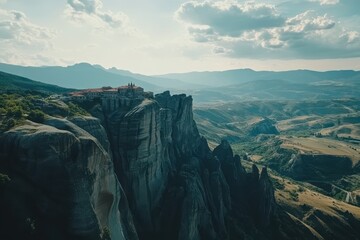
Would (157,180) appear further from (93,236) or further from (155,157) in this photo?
(93,236)

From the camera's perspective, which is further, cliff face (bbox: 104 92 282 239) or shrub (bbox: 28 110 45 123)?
cliff face (bbox: 104 92 282 239)

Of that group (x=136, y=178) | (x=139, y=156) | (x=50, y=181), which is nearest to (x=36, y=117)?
(x=50, y=181)

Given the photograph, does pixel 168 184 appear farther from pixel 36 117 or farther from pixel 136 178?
pixel 36 117

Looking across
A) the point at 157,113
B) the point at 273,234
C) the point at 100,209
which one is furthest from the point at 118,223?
the point at 273,234

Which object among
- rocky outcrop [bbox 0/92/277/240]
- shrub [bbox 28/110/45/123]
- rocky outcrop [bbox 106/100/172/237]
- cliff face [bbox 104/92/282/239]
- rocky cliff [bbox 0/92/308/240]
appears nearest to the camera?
rocky cliff [bbox 0/92/308/240]

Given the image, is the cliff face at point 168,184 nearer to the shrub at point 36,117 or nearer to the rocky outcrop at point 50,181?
the shrub at point 36,117

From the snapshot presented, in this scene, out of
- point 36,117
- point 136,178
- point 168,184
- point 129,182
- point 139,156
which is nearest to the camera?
point 36,117

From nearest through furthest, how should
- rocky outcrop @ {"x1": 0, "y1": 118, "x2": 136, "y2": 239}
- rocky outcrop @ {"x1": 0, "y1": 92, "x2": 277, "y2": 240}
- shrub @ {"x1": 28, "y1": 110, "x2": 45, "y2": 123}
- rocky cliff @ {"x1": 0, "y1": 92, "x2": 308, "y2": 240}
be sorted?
rocky outcrop @ {"x1": 0, "y1": 118, "x2": 136, "y2": 239} < rocky cliff @ {"x1": 0, "y1": 92, "x2": 308, "y2": 240} < rocky outcrop @ {"x1": 0, "y1": 92, "x2": 277, "y2": 240} < shrub @ {"x1": 28, "y1": 110, "x2": 45, "y2": 123}

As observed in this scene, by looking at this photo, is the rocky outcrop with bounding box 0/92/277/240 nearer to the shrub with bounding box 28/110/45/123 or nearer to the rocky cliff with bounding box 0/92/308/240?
the rocky cliff with bounding box 0/92/308/240

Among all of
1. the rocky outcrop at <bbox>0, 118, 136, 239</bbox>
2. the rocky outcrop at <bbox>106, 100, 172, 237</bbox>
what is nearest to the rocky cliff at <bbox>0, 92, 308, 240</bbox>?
the rocky outcrop at <bbox>0, 118, 136, 239</bbox>


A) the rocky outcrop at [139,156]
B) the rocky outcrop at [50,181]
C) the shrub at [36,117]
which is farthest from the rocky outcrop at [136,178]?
the shrub at [36,117]
